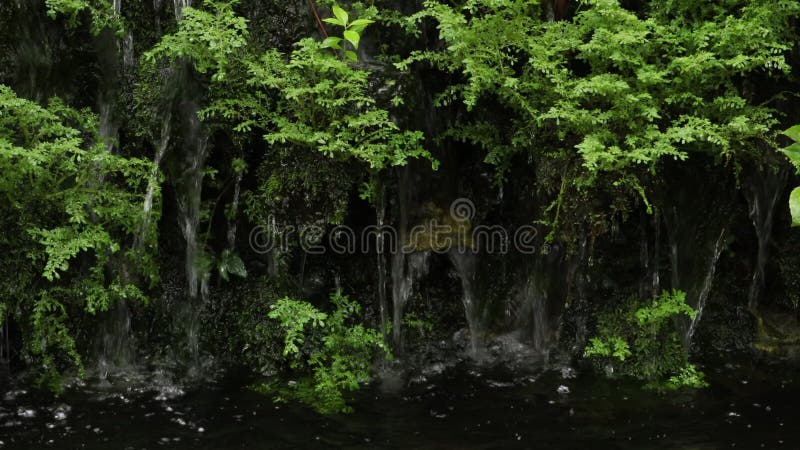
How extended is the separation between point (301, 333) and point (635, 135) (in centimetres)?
310

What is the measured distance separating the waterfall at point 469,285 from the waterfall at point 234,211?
2.02 metres

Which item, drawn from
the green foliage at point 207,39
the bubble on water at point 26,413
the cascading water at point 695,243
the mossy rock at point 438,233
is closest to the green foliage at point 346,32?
the green foliage at point 207,39

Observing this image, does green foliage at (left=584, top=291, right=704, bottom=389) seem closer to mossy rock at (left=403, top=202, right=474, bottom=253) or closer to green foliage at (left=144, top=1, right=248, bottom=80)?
mossy rock at (left=403, top=202, right=474, bottom=253)

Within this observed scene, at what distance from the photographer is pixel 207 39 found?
5828 millimetres

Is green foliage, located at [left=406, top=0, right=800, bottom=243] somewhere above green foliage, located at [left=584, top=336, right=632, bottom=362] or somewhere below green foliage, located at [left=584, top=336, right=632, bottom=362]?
above

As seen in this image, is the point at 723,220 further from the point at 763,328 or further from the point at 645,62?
the point at 645,62

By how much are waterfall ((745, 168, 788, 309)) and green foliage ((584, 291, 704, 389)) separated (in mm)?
885

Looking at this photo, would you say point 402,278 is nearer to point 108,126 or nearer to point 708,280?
point 708,280

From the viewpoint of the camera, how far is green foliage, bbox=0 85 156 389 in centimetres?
555

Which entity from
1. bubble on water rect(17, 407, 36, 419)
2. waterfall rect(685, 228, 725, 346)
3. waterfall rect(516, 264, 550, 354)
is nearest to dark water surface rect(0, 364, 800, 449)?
bubble on water rect(17, 407, 36, 419)

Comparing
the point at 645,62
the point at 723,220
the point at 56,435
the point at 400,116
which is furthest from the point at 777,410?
the point at 56,435

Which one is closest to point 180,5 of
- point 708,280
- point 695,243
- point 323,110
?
point 323,110

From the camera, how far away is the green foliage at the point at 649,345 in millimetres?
6090

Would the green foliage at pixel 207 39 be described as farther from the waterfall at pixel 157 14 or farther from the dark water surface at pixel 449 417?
the dark water surface at pixel 449 417
